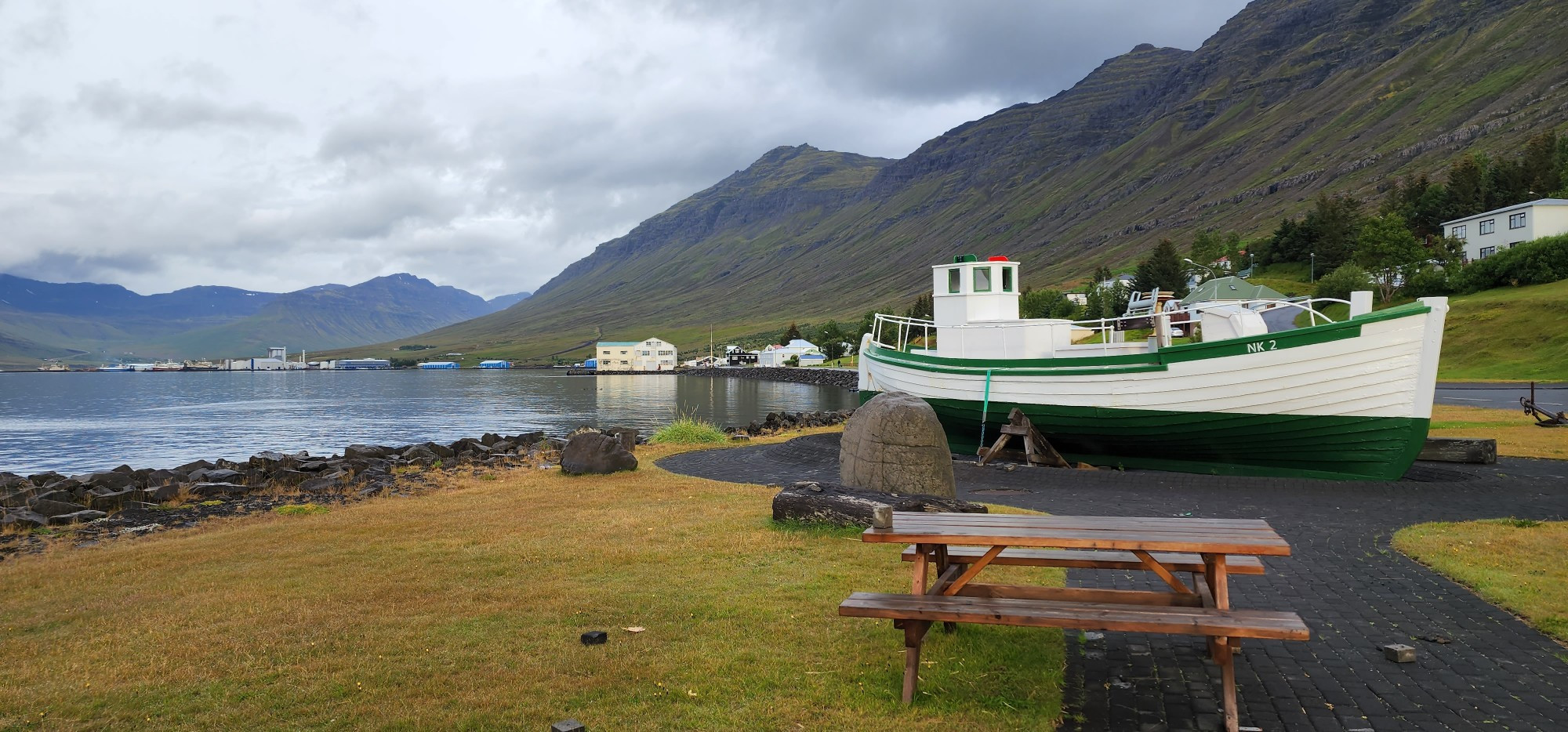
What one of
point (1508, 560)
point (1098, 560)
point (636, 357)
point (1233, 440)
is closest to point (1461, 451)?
point (1233, 440)

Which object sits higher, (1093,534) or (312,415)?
(1093,534)

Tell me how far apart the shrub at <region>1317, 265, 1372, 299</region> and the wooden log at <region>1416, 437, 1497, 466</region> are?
5368cm

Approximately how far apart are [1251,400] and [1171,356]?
177 centimetres

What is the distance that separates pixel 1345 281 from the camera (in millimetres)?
65812

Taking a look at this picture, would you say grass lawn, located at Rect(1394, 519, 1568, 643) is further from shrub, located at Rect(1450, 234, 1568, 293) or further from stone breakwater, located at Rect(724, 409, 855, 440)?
shrub, located at Rect(1450, 234, 1568, 293)

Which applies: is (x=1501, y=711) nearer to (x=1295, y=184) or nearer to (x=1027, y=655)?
(x=1027, y=655)

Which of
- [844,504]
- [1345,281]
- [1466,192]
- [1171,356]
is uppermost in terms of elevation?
[1466,192]

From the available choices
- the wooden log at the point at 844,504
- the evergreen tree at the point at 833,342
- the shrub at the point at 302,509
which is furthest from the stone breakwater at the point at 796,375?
the wooden log at the point at 844,504

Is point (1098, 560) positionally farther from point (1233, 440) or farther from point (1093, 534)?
point (1233, 440)

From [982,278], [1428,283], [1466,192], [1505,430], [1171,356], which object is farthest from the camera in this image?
[1466,192]

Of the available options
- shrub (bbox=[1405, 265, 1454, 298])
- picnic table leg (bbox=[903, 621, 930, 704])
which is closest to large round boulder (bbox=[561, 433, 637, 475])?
picnic table leg (bbox=[903, 621, 930, 704])

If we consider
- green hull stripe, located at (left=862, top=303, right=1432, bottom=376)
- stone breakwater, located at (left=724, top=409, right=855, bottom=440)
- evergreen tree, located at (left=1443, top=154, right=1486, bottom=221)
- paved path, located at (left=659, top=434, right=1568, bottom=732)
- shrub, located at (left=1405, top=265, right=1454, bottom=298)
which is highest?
evergreen tree, located at (left=1443, top=154, right=1486, bottom=221)

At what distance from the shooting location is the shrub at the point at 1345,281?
213ft

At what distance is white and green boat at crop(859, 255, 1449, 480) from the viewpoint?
1594cm
